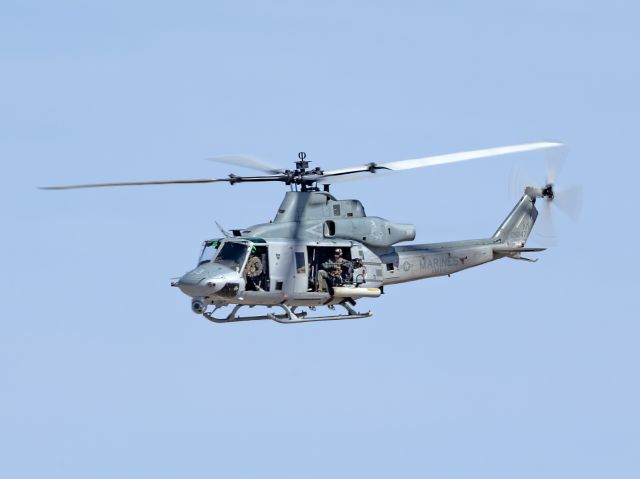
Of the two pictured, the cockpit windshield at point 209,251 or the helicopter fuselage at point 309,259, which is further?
the cockpit windshield at point 209,251

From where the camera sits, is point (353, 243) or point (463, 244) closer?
point (353, 243)

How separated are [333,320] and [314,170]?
3833 millimetres

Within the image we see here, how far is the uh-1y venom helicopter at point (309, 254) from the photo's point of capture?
113 ft

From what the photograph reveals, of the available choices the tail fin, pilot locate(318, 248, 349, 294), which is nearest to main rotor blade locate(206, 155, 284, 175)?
pilot locate(318, 248, 349, 294)

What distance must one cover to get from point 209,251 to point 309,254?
99.7 inches

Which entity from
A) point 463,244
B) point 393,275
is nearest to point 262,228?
point 393,275

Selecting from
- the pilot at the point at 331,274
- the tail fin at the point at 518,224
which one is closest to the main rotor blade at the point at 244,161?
the pilot at the point at 331,274

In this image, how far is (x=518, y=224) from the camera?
4175 cm

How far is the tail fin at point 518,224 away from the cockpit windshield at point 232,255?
9318 mm

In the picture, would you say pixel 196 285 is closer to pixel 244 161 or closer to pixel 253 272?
pixel 253 272

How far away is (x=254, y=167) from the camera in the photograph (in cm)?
3700

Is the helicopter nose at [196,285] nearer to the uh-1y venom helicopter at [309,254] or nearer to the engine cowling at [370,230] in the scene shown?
the uh-1y venom helicopter at [309,254]

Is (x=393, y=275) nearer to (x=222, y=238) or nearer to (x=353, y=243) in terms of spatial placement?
(x=353, y=243)

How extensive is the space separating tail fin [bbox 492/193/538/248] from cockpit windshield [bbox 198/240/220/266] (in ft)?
31.4
